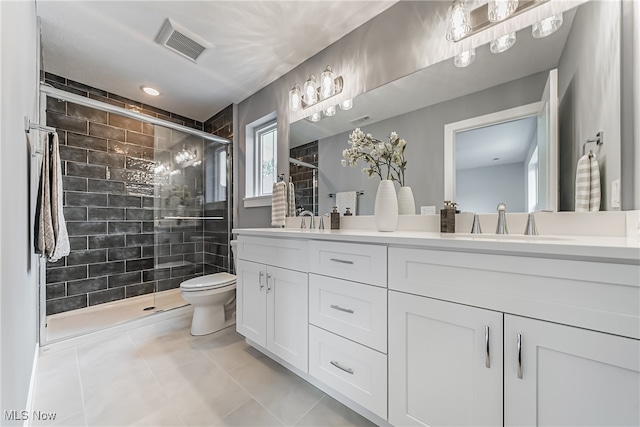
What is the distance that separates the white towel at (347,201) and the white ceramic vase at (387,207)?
0.35 metres

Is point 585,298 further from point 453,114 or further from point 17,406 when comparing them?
point 17,406

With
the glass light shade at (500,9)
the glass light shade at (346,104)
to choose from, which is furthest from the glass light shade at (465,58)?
the glass light shade at (346,104)

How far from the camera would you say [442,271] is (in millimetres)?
864

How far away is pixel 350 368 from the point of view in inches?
44.1

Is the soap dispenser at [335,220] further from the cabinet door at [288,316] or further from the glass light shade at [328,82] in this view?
the glass light shade at [328,82]

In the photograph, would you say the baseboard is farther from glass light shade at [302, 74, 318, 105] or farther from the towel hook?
the towel hook

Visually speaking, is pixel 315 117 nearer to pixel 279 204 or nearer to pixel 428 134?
pixel 279 204

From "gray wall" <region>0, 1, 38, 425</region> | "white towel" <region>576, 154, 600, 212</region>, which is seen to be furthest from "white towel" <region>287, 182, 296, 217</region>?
"white towel" <region>576, 154, 600, 212</region>

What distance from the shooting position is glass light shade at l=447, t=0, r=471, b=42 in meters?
1.27

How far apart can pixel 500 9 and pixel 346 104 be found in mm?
936

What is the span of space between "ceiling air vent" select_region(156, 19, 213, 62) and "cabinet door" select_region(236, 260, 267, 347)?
1707mm

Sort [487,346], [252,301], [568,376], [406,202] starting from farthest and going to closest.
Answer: [252,301], [406,202], [487,346], [568,376]

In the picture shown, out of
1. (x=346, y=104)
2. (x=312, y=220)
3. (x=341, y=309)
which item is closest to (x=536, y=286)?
(x=341, y=309)

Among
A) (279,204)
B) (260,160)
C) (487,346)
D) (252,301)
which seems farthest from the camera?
(260,160)
